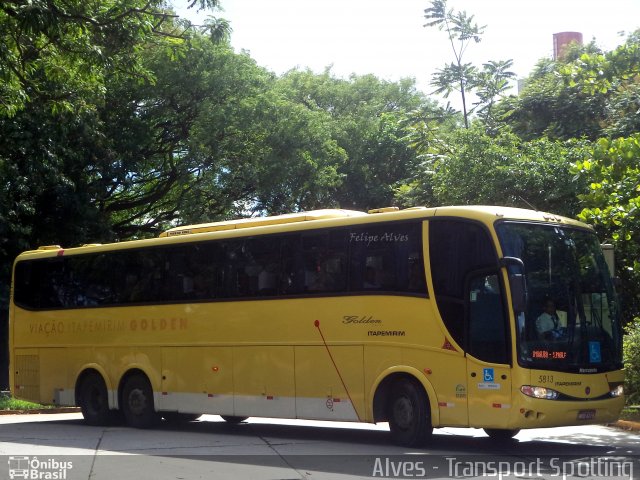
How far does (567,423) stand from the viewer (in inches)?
487

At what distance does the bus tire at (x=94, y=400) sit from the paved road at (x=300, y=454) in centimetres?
79

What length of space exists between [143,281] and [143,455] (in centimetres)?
520

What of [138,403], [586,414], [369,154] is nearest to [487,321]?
[586,414]

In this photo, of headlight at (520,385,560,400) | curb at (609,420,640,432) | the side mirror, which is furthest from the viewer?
curb at (609,420,640,432)

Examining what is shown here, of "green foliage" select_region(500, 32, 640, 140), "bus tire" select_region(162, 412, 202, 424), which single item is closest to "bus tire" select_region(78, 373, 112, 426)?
"bus tire" select_region(162, 412, 202, 424)

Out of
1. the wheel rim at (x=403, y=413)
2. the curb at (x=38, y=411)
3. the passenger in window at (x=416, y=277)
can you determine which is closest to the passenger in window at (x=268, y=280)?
the passenger in window at (x=416, y=277)

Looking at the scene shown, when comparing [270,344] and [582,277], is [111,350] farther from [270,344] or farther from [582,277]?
[582,277]

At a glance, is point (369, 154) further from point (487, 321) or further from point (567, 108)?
point (487, 321)

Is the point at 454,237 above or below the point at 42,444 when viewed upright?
above

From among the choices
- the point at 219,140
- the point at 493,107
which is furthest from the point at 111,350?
the point at 493,107

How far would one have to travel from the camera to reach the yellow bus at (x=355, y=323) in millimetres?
12445

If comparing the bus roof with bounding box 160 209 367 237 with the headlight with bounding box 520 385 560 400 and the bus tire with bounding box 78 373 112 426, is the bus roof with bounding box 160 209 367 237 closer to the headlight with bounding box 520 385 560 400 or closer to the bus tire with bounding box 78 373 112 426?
the bus tire with bounding box 78 373 112 426

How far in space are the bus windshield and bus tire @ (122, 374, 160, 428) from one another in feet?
26.7

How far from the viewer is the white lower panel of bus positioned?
Answer: 47.1ft
